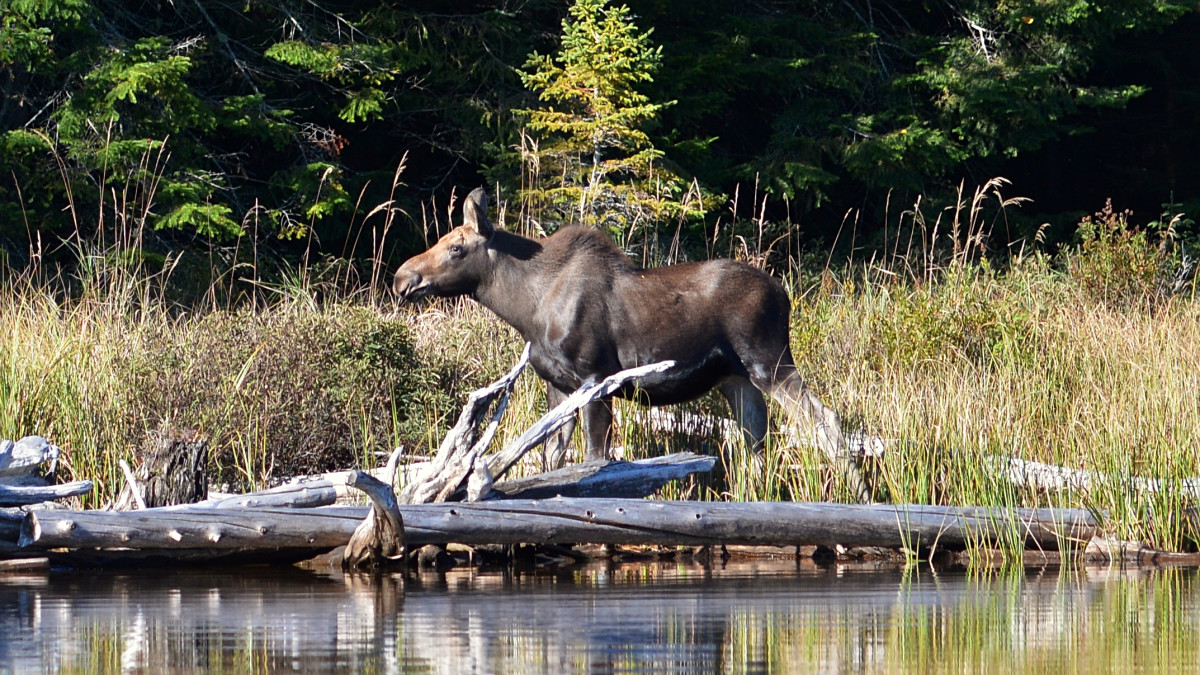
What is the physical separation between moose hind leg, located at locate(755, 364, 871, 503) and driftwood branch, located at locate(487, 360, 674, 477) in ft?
4.15

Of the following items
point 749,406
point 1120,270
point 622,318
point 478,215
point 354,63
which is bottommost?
point 749,406

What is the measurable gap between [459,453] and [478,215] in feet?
6.37

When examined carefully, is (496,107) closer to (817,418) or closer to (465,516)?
(817,418)

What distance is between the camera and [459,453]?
8.92m

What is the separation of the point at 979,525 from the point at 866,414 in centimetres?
163

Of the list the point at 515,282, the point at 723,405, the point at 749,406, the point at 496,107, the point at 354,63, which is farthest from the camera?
the point at 496,107

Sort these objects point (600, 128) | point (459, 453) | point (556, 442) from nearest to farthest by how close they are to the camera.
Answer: point (459, 453) → point (556, 442) → point (600, 128)

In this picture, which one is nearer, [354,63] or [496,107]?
[354,63]

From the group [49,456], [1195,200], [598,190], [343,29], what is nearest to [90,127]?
[343,29]

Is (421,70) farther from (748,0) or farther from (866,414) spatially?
(866,414)

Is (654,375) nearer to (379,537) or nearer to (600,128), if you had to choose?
(379,537)

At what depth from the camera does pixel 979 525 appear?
884cm

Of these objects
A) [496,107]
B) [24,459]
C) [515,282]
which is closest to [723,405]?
[515,282]

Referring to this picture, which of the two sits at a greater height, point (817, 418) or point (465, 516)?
point (817, 418)
